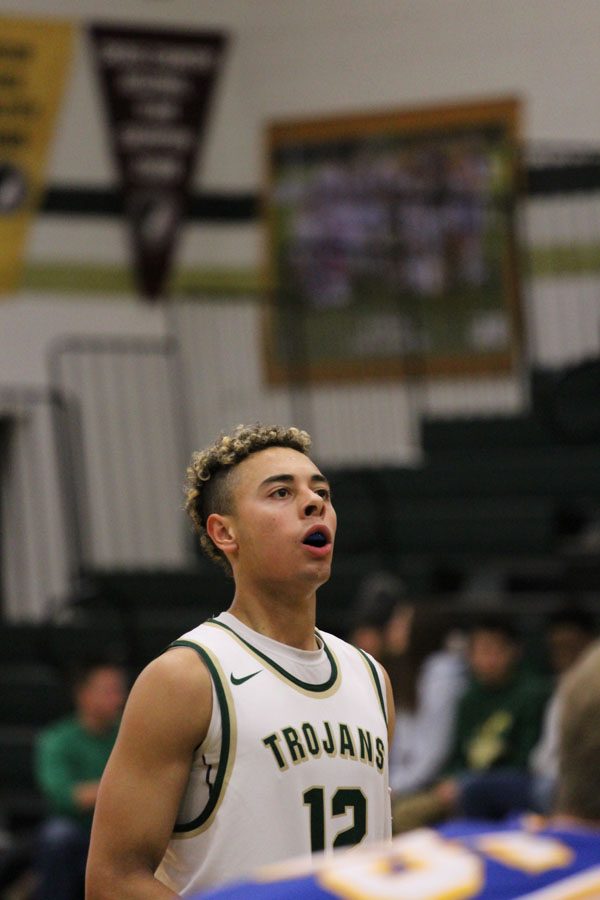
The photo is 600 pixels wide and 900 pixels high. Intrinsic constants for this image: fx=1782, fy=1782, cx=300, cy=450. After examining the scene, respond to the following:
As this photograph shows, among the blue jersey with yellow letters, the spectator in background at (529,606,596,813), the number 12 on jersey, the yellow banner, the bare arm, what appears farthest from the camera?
the yellow banner

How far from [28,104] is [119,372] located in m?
1.84

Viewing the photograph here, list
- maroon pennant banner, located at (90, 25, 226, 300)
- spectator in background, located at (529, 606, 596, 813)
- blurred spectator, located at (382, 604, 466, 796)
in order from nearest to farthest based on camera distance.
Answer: spectator in background, located at (529, 606, 596, 813) < blurred spectator, located at (382, 604, 466, 796) < maroon pennant banner, located at (90, 25, 226, 300)

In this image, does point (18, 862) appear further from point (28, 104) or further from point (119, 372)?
point (28, 104)

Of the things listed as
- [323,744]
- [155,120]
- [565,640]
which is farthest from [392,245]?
[323,744]

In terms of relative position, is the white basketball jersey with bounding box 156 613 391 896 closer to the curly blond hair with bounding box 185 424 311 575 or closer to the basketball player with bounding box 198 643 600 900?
the curly blond hair with bounding box 185 424 311 575

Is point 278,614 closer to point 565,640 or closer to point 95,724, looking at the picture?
point 565,640

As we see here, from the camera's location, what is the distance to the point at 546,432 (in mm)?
9891

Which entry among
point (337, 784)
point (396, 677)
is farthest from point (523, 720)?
point (337, 784)

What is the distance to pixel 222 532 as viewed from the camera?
324cm

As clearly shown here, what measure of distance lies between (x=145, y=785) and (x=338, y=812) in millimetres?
352

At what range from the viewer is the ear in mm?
3219

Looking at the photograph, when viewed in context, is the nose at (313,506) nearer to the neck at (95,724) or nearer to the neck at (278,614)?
the neck at (278,614)

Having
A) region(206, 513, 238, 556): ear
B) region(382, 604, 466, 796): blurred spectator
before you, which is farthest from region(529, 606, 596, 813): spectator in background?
region(206, 513, 238, 556): ear

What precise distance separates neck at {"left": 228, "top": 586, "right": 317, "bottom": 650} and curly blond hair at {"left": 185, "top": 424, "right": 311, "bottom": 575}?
13cm
